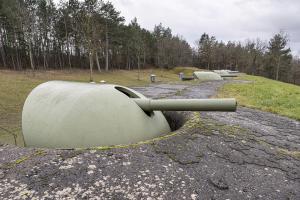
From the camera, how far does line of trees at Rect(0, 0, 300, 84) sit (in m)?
25.0

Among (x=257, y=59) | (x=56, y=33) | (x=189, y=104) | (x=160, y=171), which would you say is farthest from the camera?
(x=257, y=59)

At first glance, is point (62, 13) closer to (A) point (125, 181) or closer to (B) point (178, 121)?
(B) point (178, 121)

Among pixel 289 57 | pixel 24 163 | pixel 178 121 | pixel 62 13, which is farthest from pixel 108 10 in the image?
pixel 289 57

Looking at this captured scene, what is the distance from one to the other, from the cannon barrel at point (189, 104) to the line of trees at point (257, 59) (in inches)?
1918


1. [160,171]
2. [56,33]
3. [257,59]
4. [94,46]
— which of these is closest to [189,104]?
[160,171]

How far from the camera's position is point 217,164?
340 centimetres

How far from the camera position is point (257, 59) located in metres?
53.7

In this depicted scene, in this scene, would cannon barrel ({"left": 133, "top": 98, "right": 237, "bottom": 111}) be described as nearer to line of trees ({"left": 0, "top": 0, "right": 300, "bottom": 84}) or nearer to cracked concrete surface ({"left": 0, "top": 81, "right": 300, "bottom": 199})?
cracked concrete surface ({"left": 0, "top": 81, "right": 300, "bottom": 199})

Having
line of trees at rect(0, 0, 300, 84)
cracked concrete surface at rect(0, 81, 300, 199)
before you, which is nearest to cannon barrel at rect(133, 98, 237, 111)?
cracked concrete surface at rect(0, 81, 300, 199)

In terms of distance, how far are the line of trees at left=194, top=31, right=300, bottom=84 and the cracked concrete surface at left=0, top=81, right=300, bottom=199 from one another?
159ft

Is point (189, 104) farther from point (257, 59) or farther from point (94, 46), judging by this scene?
point (257, 59)

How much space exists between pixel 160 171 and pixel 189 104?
138 centimetres

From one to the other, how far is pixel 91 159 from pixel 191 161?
1532mm

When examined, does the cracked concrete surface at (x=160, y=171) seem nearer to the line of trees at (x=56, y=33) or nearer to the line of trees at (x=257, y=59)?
the line of trees at (x=56, y=33)
